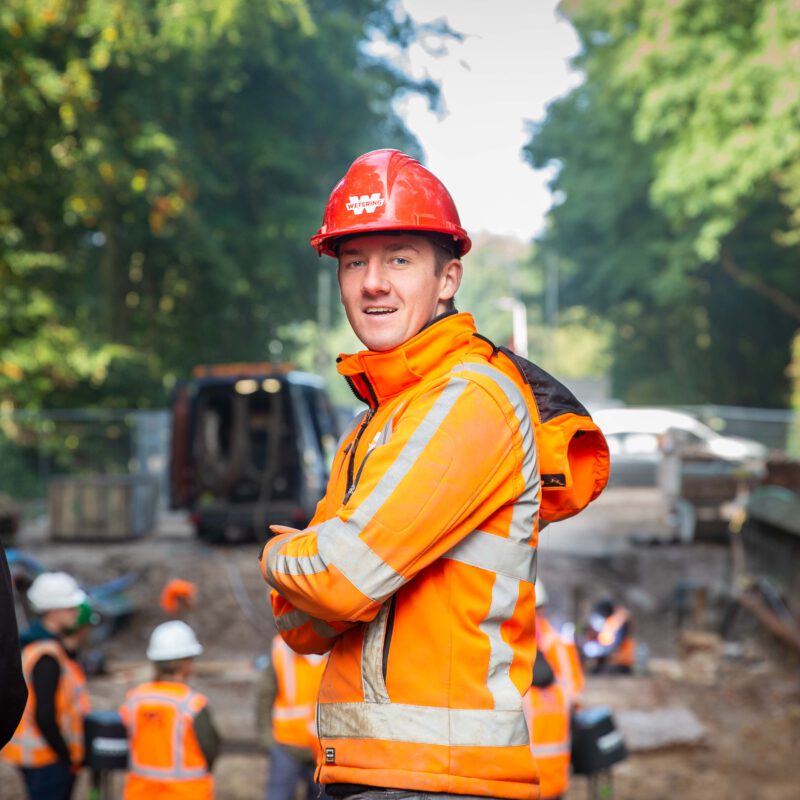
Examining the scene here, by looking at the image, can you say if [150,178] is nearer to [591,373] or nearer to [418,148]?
[418,148]

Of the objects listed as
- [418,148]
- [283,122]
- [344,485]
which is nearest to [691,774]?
[344,485]

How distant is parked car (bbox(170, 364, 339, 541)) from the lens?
1697cm

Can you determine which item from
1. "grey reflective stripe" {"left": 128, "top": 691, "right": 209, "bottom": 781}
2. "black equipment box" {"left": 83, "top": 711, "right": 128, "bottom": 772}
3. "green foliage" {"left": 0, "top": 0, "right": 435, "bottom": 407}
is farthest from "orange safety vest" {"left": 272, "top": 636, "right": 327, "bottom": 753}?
"green foliage" {"left": 0, "top": 0, "right": 435, "bottom": 407}

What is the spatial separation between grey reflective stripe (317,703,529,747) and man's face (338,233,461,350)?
0.72 m

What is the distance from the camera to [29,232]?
896 inches

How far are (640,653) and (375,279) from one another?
11.1m

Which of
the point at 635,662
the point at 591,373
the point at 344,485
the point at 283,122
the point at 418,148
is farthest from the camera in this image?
the point at 591,373

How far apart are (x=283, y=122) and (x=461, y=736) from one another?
28.4m

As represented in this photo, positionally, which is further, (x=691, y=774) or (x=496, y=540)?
(x=691, y=774)

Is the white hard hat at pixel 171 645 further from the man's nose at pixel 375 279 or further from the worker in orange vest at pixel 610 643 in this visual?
the worker in orange vest at pixel 610 643

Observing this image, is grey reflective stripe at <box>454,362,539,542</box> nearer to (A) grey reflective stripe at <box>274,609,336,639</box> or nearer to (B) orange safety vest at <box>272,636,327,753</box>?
(A) grey reflective stripe at <box>274,609,336,639</box>

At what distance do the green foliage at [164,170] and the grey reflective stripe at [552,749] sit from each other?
1163cm

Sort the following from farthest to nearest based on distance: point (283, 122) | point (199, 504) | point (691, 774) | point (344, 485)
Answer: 1. point (283, 122)
2. point (199, 504)
3. point (691, 774)
4. point (344, 485)

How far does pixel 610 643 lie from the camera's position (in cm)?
1168
